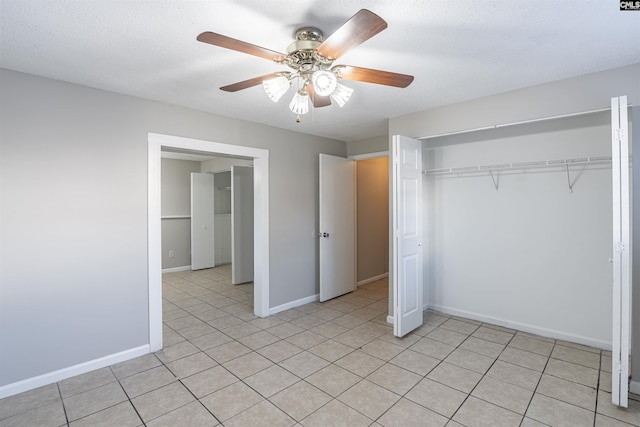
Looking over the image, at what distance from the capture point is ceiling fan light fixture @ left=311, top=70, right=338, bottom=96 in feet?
5.63

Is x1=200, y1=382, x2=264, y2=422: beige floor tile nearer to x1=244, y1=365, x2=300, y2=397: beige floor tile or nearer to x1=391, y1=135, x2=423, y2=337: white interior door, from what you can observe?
x1=244, y1=365, x2=300, y2=397: beige floor tile

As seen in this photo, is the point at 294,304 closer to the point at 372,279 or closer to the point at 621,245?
the point at 372,279

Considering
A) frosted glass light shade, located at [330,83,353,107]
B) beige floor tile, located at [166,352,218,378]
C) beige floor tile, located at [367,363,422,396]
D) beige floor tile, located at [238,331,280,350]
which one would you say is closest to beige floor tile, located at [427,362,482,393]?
beige floor tile, located at [367,363,422,396]

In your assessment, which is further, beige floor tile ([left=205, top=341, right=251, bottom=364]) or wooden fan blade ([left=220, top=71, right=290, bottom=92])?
beige floor tile ([left=205, top=341, right=251, bottom=364])

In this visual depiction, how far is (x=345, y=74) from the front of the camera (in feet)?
6.04

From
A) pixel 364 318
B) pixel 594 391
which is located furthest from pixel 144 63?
pixel 594 391

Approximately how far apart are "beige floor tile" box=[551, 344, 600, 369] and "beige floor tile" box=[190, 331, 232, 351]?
A: 317 cm

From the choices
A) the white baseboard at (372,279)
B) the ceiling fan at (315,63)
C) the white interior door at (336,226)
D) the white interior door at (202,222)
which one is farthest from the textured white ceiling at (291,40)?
the white interior door at (202,222)

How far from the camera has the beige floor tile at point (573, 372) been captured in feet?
7.97

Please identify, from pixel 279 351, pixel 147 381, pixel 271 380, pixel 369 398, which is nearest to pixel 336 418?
pixel 369 398

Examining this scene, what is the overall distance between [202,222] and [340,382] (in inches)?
203

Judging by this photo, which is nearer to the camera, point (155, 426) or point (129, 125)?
point (155, 426)

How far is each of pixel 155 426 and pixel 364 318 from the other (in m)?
2.48

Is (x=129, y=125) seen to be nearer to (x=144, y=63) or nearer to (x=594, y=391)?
(x=144, y=63)
